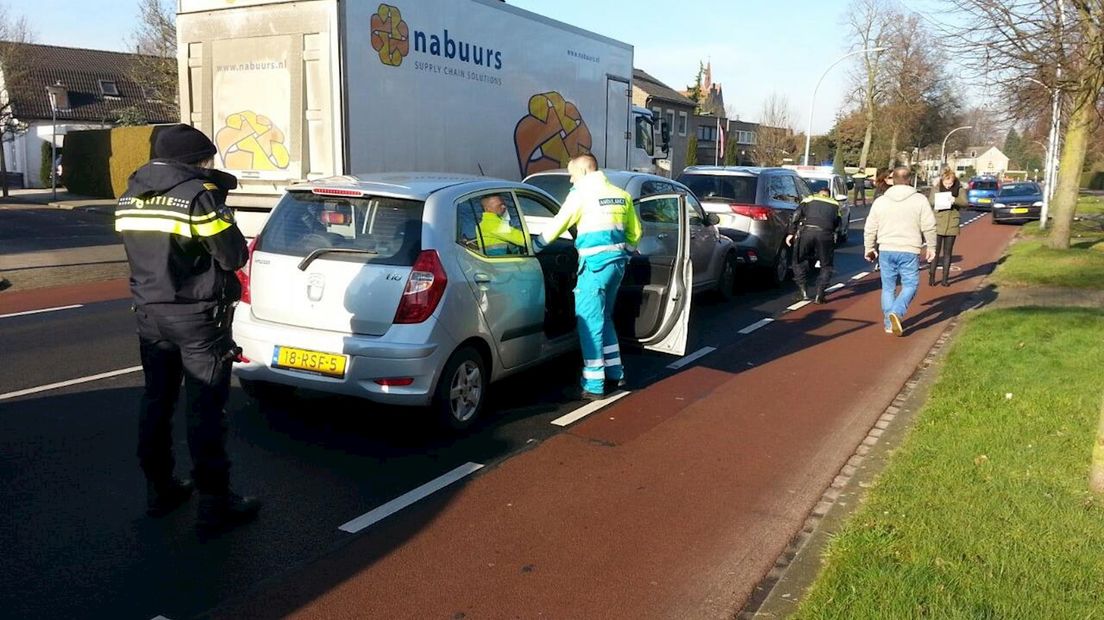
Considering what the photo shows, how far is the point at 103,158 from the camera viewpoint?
108ft

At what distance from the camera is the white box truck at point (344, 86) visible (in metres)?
10.6

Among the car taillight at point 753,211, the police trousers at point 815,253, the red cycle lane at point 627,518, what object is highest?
the car taillight at point 753,211

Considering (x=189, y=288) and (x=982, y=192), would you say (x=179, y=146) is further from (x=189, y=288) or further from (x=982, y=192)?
(x=982, y=192)

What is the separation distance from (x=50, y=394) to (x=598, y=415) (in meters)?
4.10

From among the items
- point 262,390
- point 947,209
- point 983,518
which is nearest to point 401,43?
point 262,390

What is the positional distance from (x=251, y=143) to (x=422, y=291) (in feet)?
22.1

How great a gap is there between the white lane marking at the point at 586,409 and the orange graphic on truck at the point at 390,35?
6.17m

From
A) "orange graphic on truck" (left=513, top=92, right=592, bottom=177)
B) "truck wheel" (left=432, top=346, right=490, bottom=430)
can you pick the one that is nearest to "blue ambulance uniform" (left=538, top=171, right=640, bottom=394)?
"truck wheel" (left=432, top=346, right=490, bottom=430)

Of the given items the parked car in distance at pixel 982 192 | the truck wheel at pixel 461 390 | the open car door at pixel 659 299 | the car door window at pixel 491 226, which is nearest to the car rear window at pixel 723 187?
the open car door at pixel 659 299

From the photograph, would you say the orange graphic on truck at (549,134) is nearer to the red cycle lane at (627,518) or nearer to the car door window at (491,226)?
the red cycle lane at (627,518)

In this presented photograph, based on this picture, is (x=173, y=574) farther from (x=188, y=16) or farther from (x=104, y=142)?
(x=104, y=142)

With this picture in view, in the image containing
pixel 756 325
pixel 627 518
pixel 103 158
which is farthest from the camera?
pixel 103 158

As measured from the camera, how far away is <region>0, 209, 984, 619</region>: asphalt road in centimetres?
379

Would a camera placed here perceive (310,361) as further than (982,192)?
No
